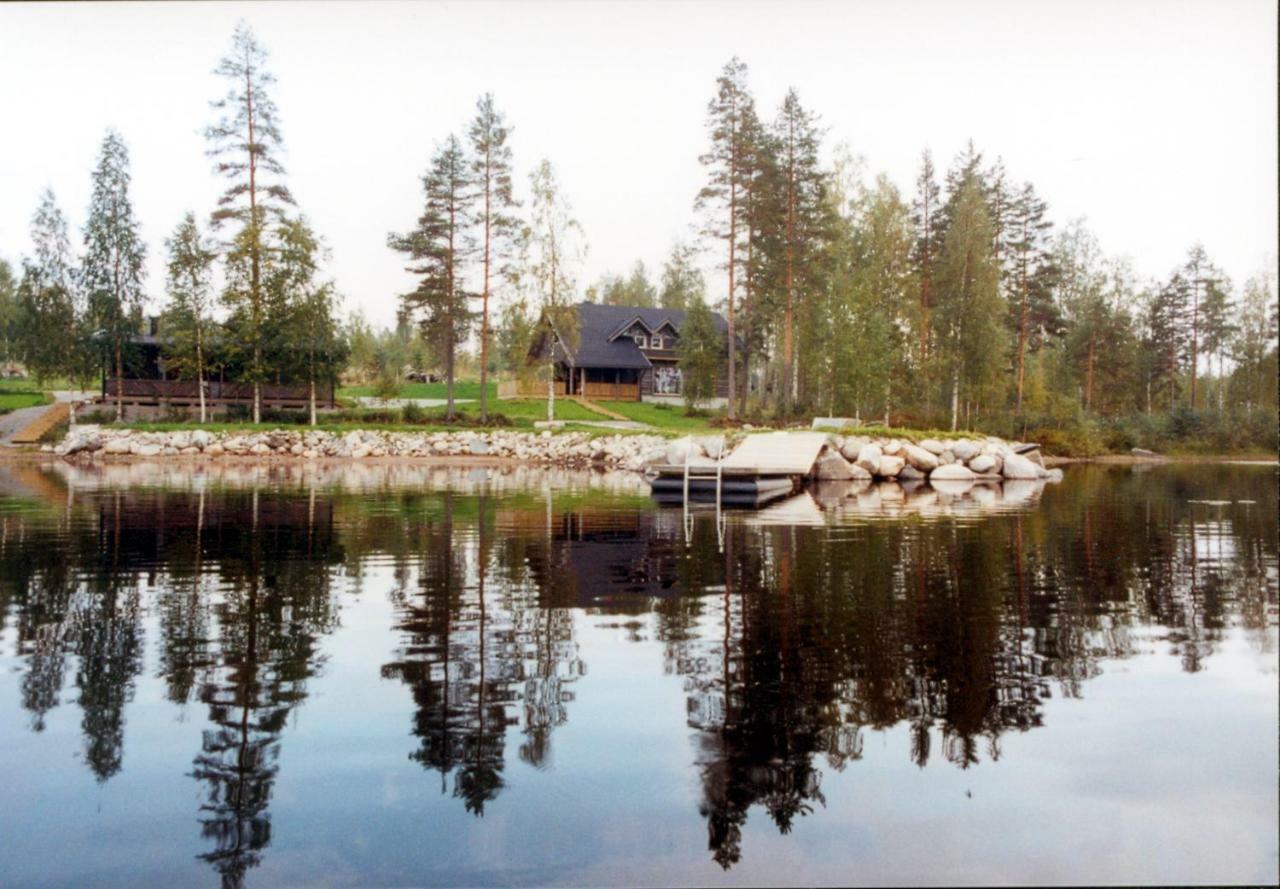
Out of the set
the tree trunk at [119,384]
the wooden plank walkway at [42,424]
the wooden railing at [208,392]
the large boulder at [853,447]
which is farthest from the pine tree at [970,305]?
the wooden plank walkway at [42,424]

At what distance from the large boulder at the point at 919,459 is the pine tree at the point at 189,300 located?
3010 cm

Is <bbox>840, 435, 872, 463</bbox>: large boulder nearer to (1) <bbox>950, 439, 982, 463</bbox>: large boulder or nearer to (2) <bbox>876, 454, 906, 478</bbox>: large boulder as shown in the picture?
(2) <bbox>876, 454, 906, 478</bbox>: large boulder

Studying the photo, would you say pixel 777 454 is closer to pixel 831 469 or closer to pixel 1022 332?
pixel 831 469

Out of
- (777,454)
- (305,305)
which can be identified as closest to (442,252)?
(305,305)

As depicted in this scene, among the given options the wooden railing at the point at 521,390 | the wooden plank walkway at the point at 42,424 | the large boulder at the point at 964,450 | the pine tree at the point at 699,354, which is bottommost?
the large boulder at the point at 964,450

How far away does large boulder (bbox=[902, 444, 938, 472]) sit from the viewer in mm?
33219

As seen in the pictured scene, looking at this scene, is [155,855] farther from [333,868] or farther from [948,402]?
[948,402]

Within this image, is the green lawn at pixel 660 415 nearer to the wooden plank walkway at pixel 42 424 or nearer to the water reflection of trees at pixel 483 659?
the wooden plank walkway at pixel 42 424

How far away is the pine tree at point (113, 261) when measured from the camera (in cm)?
4572

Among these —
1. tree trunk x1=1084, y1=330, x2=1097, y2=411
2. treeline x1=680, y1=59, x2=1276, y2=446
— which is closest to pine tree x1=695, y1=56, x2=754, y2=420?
treeline x1=680, y1=59, x2=1276, y2=446

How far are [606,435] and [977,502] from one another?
19057 mm

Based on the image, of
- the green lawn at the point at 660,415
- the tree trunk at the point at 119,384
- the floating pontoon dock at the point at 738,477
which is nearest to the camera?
the floating pontoon dock at the point at 738,477

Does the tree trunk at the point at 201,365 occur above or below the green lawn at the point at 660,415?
above

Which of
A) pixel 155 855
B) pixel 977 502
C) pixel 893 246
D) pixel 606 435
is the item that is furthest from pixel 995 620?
pixel 893 246
